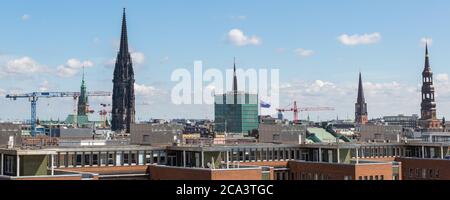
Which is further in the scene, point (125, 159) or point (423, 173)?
point (423, 173)

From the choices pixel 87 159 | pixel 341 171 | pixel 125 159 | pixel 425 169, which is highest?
pixel 87 159

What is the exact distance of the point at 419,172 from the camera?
9412 cm

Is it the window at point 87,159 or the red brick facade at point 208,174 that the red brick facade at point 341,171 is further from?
the window at point 87,159

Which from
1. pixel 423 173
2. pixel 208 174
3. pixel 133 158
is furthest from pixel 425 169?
pixel 133 158

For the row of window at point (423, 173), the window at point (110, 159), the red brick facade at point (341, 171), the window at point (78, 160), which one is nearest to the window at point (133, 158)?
the window at point (110, 159)

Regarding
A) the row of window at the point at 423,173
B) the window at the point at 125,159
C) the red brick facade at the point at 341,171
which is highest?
the window at the point at 125,159

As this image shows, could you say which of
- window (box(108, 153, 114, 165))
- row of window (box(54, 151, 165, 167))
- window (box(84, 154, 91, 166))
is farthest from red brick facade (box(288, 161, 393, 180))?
Answer: window (box(84, 154, 91, 166))

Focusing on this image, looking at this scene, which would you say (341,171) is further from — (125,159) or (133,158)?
(125,159)

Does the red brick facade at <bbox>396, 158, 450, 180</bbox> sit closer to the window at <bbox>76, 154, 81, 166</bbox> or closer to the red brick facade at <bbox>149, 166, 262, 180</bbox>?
the red brick facade at <bbox>149, 166, 262, 180</bbox>

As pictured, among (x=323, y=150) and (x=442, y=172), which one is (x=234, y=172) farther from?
(x=442, y=172)

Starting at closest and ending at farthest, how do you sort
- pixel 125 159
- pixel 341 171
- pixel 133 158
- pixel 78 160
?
pixel 78 160, pixel 125 159, pixel 133 158, pixel 341 171

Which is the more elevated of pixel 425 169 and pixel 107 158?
pixel 107 158
